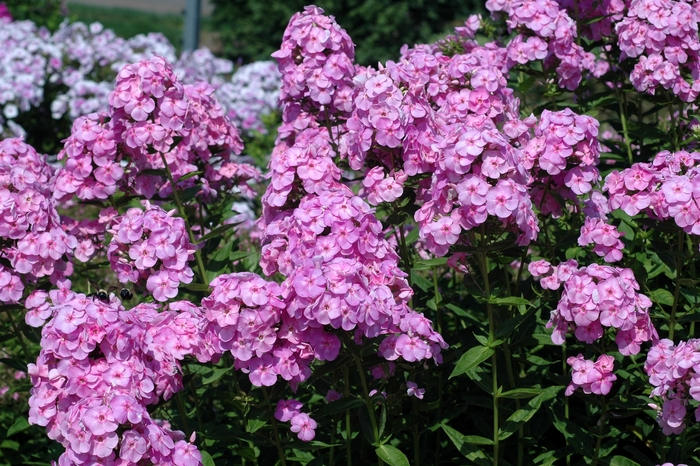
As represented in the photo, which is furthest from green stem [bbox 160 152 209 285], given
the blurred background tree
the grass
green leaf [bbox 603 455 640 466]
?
the grass

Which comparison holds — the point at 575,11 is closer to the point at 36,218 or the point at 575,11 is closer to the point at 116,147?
the point at 116,147

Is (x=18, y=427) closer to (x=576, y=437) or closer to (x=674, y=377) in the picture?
(x=576, y=437)

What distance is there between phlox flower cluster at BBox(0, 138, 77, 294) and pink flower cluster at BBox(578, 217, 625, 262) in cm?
171

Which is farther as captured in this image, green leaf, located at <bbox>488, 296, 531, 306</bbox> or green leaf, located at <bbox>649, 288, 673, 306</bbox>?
green leaf, located at <bbox>649, 288, 673, 306</bbox>

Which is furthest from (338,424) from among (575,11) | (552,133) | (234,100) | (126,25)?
(126,25)

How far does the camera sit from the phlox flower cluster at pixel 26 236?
3.10 metres

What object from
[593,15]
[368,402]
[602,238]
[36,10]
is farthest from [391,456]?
[36,10]

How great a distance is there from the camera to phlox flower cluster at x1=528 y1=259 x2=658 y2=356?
2660 mm

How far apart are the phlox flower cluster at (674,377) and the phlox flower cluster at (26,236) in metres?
1.91

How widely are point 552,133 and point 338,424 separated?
47.9 inches

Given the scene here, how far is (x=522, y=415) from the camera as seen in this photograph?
9.82 ft

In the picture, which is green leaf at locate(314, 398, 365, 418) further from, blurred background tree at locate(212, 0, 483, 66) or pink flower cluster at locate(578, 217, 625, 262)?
blurred background tree at locate(212, 0, 483, 66)

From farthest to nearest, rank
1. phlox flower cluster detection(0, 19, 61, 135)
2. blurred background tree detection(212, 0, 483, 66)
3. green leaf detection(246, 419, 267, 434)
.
Answer: blurred background tree detection(212, 0, 483, 66), phlox flower cluster detection(0, 19, 61, 135), green leaf detection(246, 419, 267, 434)

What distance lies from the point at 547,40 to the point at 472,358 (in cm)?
146
